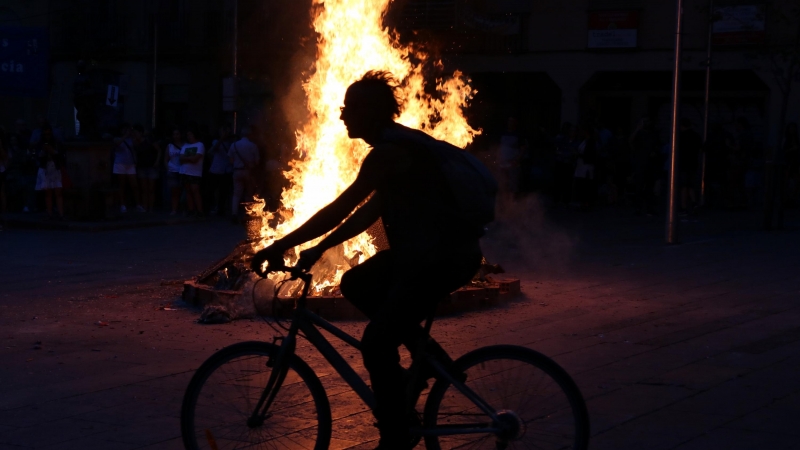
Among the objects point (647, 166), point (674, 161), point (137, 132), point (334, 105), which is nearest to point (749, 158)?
point (647, 166)

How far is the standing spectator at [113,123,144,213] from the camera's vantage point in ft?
67.3

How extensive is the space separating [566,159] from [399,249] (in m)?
17.9

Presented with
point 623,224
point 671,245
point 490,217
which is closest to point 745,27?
point 623,224

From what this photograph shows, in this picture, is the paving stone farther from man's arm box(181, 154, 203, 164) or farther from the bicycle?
man's arm box(181, 154, 203, 164)

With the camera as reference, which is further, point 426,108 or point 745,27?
point 745,27

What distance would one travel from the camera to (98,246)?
15.7 metres

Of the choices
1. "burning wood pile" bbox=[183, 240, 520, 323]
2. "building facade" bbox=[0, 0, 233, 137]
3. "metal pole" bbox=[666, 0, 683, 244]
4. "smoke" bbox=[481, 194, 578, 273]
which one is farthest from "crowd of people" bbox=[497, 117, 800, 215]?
"building facade" bbox=[0, 0, 233, 137]

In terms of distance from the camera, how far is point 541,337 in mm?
8531

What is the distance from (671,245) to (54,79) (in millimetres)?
30232

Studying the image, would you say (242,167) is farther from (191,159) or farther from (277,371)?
(277,371)

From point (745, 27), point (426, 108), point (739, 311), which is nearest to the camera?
point (739, 311)

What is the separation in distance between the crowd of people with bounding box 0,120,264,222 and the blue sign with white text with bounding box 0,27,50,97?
4.07 meters

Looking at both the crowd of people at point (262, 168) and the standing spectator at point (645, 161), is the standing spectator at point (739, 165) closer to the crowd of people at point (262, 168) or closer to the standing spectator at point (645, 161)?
the crowd of people at point (262, 168)

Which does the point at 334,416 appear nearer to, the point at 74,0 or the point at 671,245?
the point at 671,245
